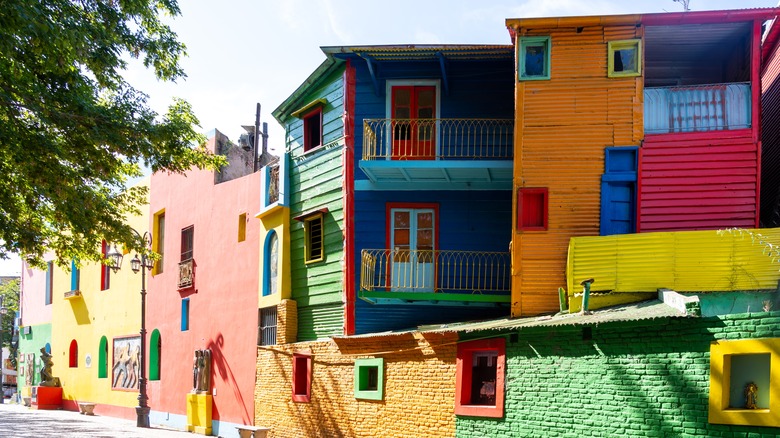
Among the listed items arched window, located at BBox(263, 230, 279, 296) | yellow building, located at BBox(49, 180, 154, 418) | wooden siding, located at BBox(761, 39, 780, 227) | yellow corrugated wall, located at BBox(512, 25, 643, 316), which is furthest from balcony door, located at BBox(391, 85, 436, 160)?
yellow building, located at BBox(49, 180, 154, 418)

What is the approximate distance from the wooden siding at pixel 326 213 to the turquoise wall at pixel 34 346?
71.8 feet

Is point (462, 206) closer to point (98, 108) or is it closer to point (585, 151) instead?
point (585, 151)

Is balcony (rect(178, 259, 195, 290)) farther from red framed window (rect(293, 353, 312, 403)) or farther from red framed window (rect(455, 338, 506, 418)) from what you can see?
red framed window (rect(455, 338, 506, 418))

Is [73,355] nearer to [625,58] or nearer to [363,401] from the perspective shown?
[363,401]

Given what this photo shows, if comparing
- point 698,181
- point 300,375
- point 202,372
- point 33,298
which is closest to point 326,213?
point 300,375

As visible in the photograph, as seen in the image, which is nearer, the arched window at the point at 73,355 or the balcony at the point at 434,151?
the balcony at the point at 434,151

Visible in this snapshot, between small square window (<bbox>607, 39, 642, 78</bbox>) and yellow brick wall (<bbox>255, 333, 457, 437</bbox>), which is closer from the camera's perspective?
yellow brick wall (<bbox>255, 333, 457, 437</bbox>)

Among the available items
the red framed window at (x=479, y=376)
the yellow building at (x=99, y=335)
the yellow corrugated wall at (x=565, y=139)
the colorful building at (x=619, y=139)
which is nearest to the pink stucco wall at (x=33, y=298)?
the yellow building at (x=99, y=335)

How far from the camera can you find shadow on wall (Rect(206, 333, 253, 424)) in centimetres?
2156

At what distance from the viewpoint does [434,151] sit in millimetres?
17781

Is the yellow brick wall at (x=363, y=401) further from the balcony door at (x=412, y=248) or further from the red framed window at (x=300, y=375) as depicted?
the balcony door at (x=412, y=248)

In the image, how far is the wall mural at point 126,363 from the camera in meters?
28.5

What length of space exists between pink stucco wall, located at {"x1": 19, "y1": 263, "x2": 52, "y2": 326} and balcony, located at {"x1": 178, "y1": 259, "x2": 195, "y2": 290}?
14.8 metres

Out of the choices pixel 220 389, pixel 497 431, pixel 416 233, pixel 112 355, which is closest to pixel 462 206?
pixel 416 233
